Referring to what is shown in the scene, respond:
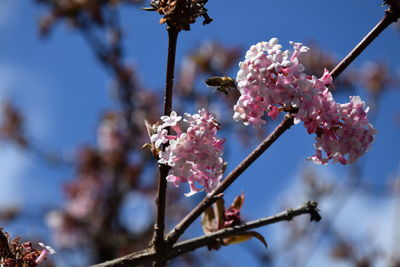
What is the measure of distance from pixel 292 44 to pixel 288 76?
0.52 feet

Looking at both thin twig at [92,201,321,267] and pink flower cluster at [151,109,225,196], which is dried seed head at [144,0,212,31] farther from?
thin twig at [92,201,321,267]

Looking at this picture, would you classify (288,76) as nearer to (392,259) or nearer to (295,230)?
(392,259)

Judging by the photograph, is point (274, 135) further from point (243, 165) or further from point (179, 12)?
point (179, 12)

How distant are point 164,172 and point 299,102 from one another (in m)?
0.50

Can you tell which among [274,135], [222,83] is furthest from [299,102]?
[222,83]

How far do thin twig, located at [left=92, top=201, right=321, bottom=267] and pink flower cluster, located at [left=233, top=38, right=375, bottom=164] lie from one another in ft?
Result: 0.86

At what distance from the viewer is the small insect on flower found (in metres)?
1.53

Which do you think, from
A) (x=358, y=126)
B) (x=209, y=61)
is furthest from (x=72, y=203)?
(x=358, y=126)

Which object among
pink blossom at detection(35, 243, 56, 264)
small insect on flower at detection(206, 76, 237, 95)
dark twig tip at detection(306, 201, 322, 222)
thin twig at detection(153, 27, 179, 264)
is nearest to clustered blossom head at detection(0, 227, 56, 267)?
pink blossom at detection(35, 243, 56, 264)

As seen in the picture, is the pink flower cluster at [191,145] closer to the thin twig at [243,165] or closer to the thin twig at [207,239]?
the thin twig at [243,165]

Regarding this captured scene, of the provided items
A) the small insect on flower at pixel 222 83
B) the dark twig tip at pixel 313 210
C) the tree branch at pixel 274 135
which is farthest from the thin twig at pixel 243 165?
the dark twig tip at pixel 313 210

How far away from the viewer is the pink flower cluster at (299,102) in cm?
145

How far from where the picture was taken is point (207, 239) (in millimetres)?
1645

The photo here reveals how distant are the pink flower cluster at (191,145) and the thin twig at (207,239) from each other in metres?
0.25
